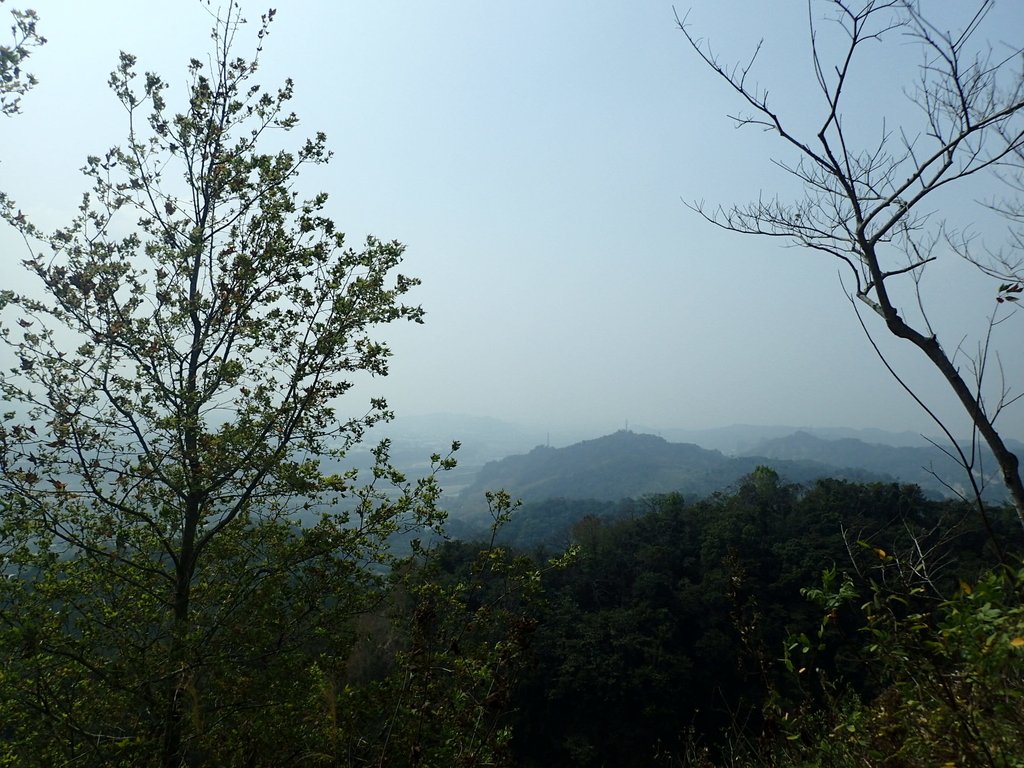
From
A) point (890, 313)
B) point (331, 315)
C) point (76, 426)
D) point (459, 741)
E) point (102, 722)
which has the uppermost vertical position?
point (331, 315)

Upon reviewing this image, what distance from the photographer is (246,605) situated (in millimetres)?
4539

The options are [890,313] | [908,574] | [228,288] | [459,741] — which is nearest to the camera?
[908,574]

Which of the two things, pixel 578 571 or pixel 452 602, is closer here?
pixel 452 602

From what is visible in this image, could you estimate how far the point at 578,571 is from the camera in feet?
102

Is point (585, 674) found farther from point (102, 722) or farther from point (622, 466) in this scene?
point (622, 466)

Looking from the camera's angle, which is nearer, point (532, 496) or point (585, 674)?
point (585, 674)

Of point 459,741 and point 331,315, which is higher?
point 331,315

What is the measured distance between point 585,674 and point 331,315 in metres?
21.3

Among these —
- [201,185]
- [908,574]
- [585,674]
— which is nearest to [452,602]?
[908,574]

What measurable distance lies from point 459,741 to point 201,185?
521 centimetres

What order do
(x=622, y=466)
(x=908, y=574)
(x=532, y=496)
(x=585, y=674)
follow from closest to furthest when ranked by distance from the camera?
(x=908, y=574), (x=585, y=674), (x=532, y=496), (x=622, y=466)

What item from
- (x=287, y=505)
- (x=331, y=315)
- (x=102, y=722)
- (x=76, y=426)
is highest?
(x=331, y=315)

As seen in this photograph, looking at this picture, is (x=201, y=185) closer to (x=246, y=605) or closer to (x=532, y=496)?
(x=246, y=605)

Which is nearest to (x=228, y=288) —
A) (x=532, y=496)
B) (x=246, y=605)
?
(x=246, y=605)
